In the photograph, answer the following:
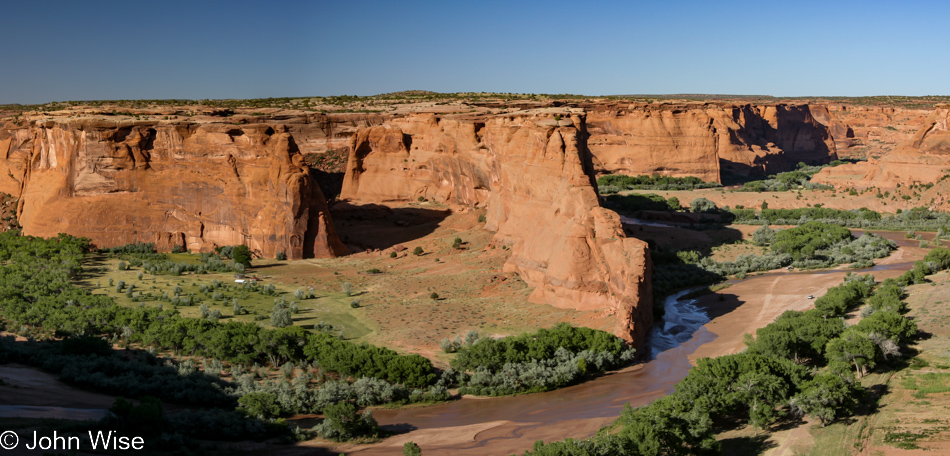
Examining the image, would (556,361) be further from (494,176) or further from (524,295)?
(494,176)

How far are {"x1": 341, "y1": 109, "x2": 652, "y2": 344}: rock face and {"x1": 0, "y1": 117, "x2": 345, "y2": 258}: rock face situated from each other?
9.78 m

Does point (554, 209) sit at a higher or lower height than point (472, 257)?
higher

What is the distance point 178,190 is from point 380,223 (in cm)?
1227

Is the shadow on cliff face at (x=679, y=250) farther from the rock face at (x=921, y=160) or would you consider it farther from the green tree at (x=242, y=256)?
the green tree at (x=242, y=256)

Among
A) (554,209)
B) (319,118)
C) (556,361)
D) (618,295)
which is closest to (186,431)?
(556,361)

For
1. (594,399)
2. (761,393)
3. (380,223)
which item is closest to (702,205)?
(380,223)

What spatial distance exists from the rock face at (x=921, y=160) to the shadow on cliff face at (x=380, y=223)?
3953cm

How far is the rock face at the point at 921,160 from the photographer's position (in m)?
62.4

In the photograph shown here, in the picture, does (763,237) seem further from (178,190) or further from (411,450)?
(411,450)

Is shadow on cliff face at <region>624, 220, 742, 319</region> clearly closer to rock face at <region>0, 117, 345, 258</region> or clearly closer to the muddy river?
the muddy river

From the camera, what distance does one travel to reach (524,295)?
3341 centimetres

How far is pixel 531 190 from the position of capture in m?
38.1

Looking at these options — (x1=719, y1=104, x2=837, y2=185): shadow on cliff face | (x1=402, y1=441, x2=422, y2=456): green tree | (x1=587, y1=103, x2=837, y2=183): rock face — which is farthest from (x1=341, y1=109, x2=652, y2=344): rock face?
(x1=719, y1=104, x2=837, y2=185): shadow on cliff face

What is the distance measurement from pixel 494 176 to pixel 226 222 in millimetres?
14621
